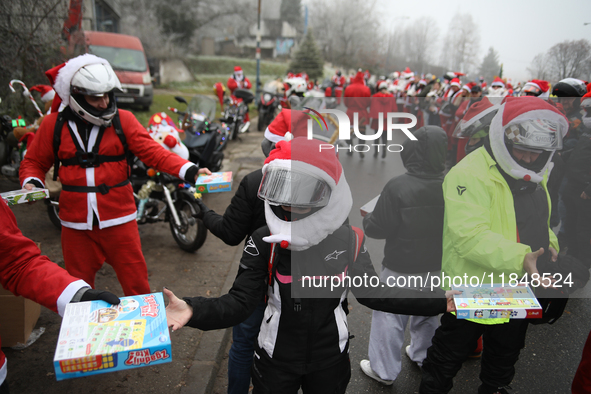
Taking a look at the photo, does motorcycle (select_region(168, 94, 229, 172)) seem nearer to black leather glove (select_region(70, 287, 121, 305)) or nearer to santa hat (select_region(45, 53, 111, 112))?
santa hat (select_region(45, 53, 111, 112))

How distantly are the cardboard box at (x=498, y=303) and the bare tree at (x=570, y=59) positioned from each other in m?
1.51

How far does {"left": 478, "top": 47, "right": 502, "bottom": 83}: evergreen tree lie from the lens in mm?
2792

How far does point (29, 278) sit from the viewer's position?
1712mm

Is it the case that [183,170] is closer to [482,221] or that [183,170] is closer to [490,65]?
[482,221]

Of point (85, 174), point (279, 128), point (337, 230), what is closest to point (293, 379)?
point (337, 230)

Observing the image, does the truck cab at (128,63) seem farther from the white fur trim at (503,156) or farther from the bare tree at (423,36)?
the white fur trim at (503,156)

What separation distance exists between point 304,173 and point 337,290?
0.60 meters

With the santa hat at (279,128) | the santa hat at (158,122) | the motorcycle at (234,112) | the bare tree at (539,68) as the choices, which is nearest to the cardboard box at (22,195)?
the santa hat at (279,128)

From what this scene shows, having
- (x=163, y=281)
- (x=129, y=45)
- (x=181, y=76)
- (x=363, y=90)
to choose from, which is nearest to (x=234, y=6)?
(x=181, y=76)

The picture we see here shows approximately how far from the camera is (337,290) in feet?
6.23

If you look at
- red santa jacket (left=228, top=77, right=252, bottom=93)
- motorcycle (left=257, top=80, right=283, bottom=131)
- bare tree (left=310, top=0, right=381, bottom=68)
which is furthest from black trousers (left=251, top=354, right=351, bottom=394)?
bare tree (left=310, top=0, right=381, bottom=68)

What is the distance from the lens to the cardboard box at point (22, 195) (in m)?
2.56

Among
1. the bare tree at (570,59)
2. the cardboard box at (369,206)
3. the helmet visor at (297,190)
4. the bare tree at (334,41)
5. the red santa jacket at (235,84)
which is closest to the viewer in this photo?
the helmet visor at (297,190)

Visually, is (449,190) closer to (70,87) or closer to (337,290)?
(337,290)
